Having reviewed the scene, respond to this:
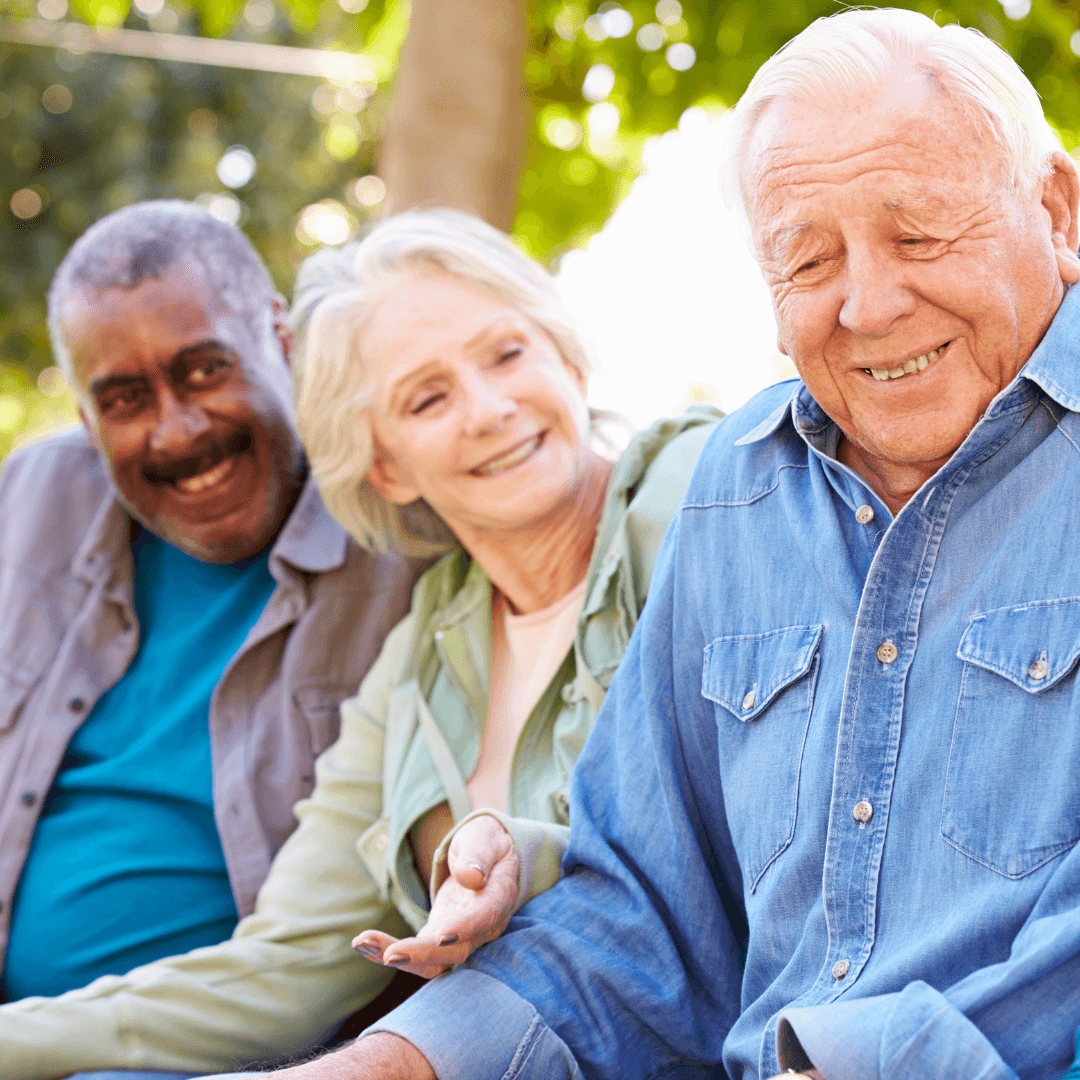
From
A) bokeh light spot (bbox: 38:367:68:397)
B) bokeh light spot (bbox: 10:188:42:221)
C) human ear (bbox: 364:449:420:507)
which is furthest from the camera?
bokeh light spot (bbox: 38:367:68:397)

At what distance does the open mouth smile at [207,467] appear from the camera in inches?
116

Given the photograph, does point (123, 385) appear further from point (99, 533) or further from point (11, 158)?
point (11, 158)

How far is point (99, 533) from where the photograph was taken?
317 cm

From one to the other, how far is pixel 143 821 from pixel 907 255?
2.00 meters

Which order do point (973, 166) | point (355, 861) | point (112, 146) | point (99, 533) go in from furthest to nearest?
point (112, 146) → point (99, 533) → point (355, 861) → point (973, 166)

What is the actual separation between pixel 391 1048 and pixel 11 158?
11.9 metres

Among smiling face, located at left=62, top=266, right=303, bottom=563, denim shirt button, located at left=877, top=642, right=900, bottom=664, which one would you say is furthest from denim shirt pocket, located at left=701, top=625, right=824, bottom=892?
smiling face, located at left=62, top=266, right=303, bottom=563

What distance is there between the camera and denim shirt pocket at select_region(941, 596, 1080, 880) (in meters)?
1.37

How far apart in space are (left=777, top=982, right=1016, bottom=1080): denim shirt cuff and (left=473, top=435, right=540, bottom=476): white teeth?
52.5 inches

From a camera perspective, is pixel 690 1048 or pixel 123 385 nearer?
pixel 690 1048

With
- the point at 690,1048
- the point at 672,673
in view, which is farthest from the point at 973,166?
the point at 690,1048

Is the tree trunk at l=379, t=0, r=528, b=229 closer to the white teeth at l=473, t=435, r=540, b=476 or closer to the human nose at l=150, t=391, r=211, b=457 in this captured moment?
the human nose at l=150, t=391, r=211, b=457

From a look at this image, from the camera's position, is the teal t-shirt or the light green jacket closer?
the light green jacket

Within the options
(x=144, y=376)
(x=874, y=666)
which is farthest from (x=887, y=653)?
(x=144, y=376)
